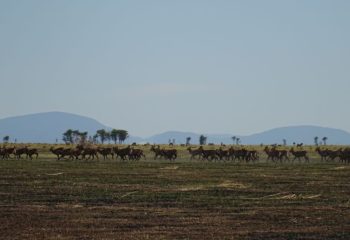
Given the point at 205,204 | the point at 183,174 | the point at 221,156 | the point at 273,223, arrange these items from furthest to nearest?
the point at 221,156, the point at 183,174, the point at 205,204, the point at 273,223

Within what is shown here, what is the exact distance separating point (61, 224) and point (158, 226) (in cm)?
305

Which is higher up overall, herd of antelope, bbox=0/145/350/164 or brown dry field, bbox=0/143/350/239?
herd of antelope, bbox=0/145/350/164

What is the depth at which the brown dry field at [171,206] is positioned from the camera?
768 inches

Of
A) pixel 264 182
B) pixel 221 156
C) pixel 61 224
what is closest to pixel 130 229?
pixel 61 224

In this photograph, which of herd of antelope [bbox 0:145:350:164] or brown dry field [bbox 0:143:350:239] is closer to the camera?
brown dry field [bbox 0:143:350:239]

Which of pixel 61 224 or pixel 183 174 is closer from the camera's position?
pixel 61 224

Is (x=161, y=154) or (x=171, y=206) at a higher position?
(x=161, y=154)

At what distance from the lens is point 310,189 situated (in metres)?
33.3

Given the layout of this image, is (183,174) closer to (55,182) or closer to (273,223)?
(55,182)

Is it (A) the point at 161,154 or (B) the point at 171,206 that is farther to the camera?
(A) the point at 161,154

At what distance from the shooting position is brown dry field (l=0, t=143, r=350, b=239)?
64.0 ft

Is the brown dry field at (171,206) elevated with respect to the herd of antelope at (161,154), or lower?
lower

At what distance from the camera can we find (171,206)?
2572cm

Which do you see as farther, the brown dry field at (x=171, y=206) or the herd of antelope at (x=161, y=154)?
the herd of antelope at (x=161, y=154)
